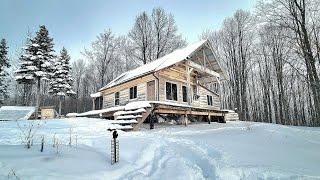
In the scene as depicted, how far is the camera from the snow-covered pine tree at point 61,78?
3706cm

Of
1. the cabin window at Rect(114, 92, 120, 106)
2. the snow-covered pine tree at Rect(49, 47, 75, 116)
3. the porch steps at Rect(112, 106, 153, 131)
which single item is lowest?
the porch steps at Rect(112, 106, 153, 131)

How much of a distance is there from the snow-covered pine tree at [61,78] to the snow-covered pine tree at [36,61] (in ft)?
18.1

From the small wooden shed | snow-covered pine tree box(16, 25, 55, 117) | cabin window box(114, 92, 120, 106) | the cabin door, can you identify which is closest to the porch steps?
Answer: the cabin door

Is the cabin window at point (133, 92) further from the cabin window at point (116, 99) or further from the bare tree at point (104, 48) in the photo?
the bare tree at point (104, 48)

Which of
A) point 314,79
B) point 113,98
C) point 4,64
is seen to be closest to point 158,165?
point 314,79

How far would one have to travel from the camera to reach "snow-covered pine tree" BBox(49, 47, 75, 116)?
37062 mm

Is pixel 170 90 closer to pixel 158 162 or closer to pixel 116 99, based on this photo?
pixel 116 99

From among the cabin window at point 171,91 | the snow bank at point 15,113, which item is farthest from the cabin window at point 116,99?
the snow bank at point 15,113

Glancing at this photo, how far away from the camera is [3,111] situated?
19125mm

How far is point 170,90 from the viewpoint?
66.2 feet

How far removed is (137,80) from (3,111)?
1107cm

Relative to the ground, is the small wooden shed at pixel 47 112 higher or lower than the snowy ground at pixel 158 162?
higher

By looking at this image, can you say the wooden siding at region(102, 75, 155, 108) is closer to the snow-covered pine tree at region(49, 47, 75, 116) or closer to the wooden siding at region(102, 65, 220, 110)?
the wooden siding at region(102, 65, 220, 110)

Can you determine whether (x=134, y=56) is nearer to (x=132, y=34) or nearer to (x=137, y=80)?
(x=132, y=34)
